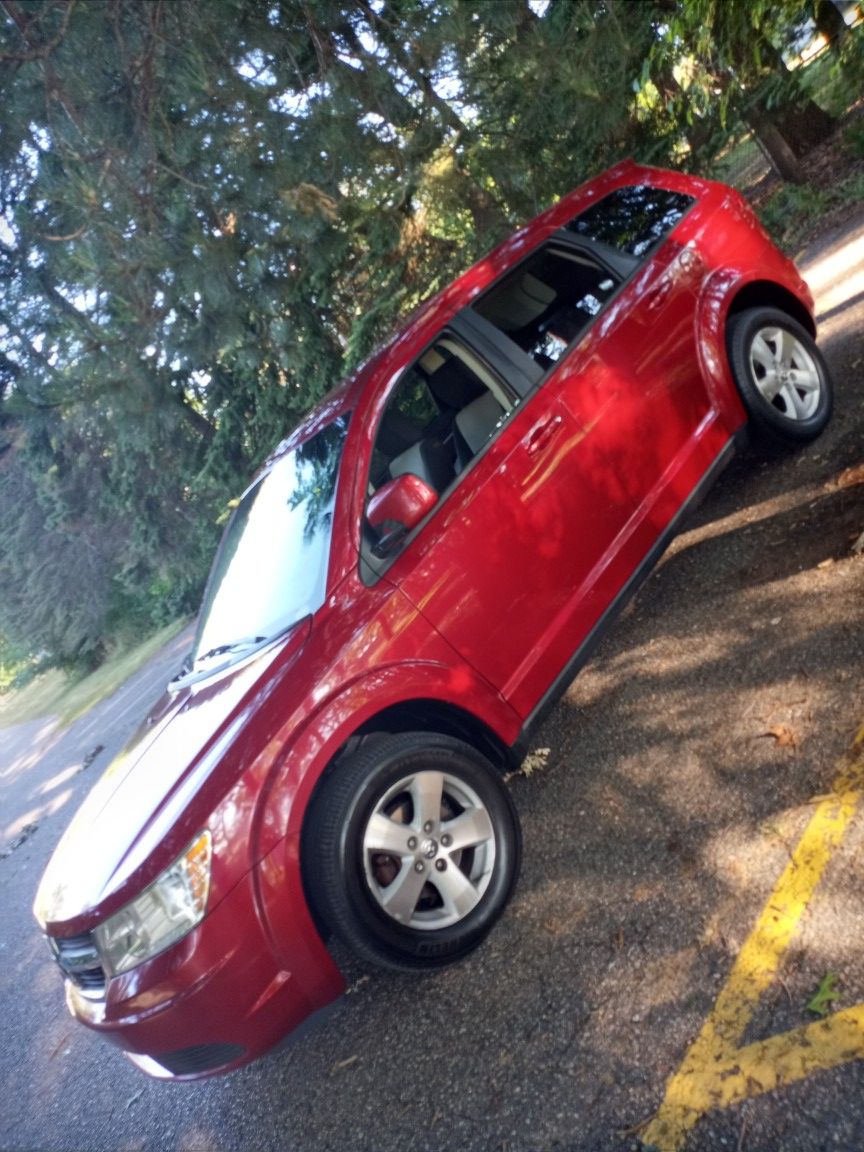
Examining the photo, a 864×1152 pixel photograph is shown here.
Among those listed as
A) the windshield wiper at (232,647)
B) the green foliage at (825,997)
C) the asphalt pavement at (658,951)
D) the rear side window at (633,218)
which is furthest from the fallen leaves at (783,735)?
the rear side window at (633,218)

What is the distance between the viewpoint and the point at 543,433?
14.9 ft

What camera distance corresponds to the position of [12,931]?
8.02 m

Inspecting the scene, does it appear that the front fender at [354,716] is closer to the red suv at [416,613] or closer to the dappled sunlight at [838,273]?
the red suv at [416,613]

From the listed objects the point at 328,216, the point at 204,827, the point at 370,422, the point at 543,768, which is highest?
the point at 328,216

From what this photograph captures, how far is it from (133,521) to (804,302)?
17409 mm

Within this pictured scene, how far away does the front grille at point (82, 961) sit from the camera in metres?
3.47

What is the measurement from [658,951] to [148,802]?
1834 mm

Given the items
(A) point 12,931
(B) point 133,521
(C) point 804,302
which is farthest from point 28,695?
(C) point 804,302

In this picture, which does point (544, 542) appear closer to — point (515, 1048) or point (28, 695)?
point (515, 1048)

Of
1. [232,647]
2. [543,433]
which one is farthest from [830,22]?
[232,647]

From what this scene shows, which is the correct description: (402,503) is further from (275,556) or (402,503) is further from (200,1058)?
(200,1058)

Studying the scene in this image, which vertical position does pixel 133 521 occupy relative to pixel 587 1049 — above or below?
above

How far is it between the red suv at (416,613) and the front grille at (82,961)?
0.05 feet

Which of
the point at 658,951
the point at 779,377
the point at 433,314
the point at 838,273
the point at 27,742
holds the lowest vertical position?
the point at 838,273
